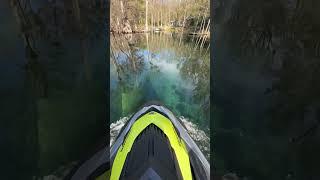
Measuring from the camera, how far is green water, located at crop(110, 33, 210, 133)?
5.95 ft

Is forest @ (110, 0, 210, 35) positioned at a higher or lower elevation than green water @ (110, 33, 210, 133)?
higher

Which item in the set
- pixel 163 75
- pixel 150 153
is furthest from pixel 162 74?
pixel 150 153

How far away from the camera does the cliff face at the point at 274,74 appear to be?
1.67 meters

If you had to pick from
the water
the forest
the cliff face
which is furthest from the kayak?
the forest

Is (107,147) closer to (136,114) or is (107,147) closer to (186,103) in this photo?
(136,114)

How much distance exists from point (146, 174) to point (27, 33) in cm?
91

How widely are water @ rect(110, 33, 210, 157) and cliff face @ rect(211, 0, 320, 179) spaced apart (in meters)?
0.10

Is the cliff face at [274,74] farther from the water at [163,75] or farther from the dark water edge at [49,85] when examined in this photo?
the dark water edge at [49,85]

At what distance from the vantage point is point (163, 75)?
1.85m

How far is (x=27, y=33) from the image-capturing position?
160 centimetres

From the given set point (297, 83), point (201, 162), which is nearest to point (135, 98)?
point (201, 162)

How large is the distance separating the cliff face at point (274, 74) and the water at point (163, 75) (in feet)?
0.32

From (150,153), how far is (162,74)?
44 cm

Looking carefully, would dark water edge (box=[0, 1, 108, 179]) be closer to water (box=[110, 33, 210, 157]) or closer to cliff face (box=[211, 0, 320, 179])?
water (box=[110, 33, 210, 157])
